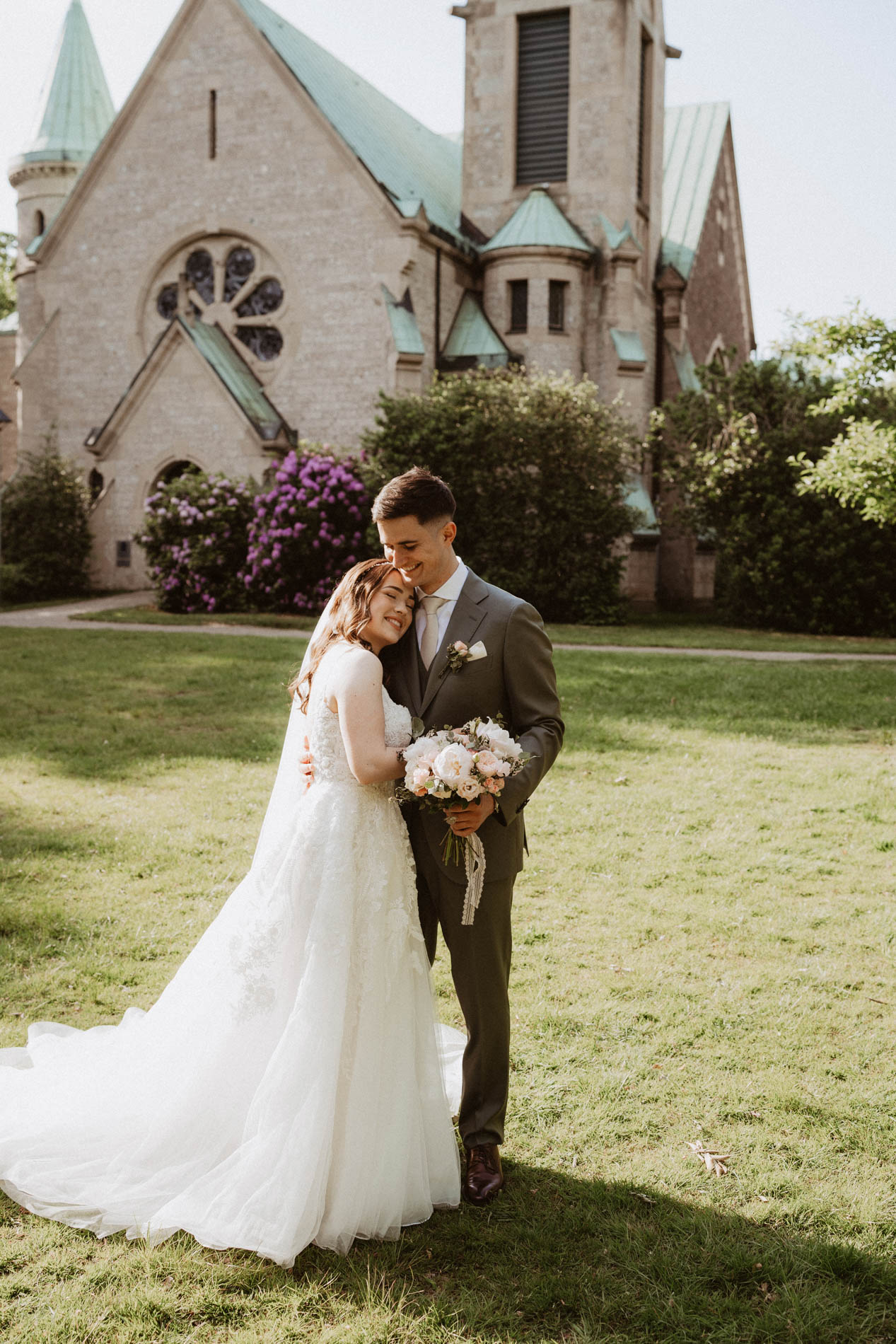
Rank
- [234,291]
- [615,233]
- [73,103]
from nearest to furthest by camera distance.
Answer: [234,291]
[615,233]
[73,103]

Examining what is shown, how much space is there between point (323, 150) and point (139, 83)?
5.69m

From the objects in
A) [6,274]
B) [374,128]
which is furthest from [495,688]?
[6,274]

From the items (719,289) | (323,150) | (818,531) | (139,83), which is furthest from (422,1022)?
(719,289)

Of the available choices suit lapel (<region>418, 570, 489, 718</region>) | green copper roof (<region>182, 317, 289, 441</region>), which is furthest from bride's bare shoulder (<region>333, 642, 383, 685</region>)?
green copper roof (<region>182, 317, 289, 441</region>)

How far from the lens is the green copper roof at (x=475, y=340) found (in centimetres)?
2750

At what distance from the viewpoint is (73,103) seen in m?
34.2

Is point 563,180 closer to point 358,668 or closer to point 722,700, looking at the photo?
point 722,700

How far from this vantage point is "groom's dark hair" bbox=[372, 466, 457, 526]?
356 centimetres

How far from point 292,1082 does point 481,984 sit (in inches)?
27.9

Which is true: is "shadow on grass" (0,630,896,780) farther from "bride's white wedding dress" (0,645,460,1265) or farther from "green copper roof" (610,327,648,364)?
"green copper roof" (610,327,648,364)

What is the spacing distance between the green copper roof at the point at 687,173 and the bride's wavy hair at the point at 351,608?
30.9m

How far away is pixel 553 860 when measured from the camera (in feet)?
23.9

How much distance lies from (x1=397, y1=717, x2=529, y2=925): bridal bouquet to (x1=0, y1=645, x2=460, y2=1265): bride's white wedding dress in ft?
1.06

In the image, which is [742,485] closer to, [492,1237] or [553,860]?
[553,860]
